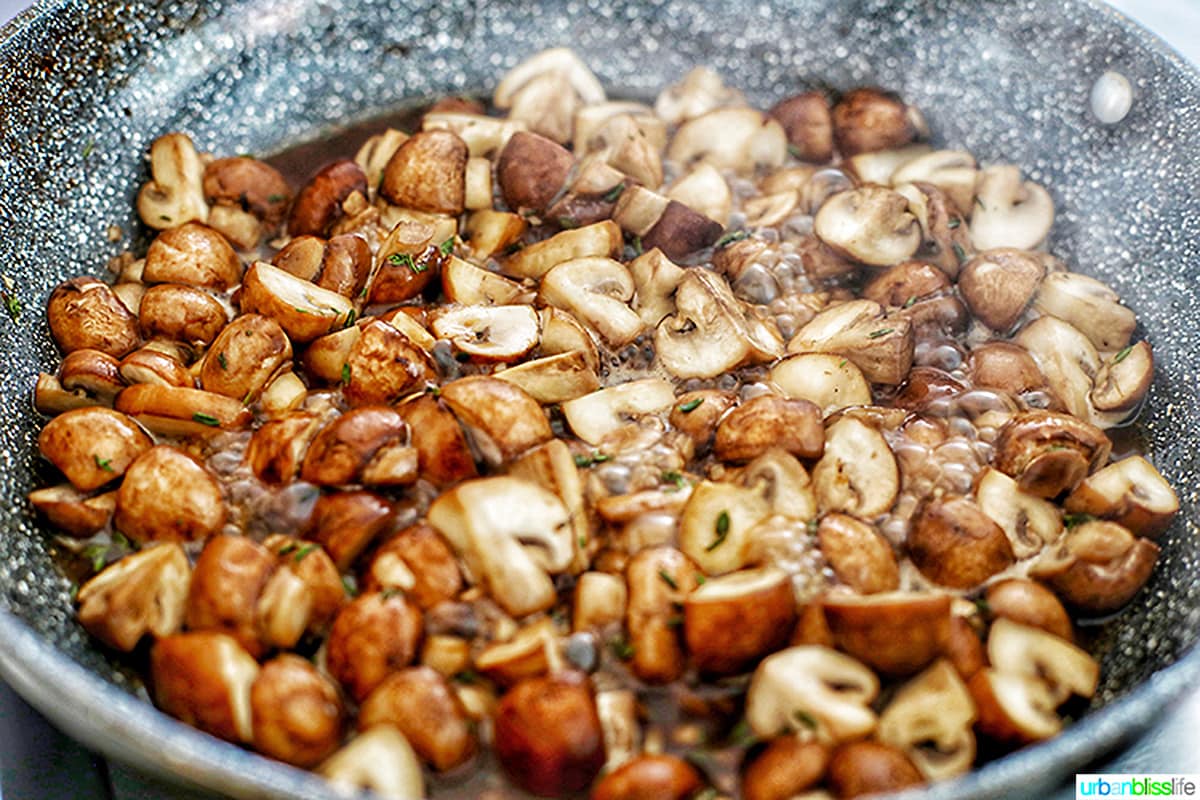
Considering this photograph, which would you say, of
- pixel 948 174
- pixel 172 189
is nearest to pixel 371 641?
pixel 172 189

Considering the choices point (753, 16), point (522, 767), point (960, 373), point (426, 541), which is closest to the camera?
point (522, 767)

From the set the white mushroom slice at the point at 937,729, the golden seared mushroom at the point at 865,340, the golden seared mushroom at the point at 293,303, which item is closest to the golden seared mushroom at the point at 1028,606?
the white mushroom slice at the point at 937,729

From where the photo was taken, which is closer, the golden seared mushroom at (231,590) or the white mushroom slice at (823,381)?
the golden seared mushroom at (231,590)

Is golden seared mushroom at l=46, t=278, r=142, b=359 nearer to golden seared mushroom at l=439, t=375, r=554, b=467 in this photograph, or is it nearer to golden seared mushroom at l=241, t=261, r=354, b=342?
golden seared mushroom at l=241, t=261, r=354, b=342

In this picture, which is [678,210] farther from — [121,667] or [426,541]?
[121,667]

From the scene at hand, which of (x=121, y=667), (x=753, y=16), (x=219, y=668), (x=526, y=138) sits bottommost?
(x=121, y=667)

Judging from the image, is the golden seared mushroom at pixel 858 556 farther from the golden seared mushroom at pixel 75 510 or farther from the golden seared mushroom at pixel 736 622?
the golden seared mushroom at pixel 75 510

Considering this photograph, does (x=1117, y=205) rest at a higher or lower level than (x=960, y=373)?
higher

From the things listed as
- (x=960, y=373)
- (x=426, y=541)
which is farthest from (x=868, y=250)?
(x=426, y=541)
